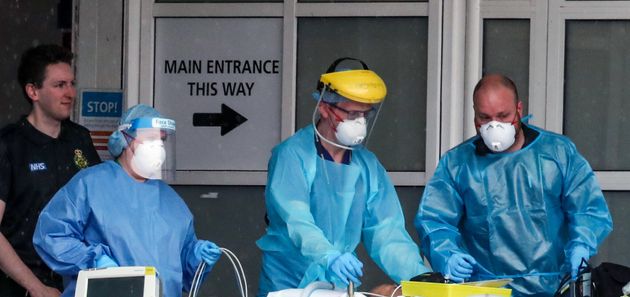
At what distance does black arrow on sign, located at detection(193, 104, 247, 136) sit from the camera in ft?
22.8

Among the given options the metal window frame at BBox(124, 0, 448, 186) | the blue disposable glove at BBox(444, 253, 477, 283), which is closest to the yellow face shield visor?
the blue disposable glove at BBox(444, 253, 477, 283)

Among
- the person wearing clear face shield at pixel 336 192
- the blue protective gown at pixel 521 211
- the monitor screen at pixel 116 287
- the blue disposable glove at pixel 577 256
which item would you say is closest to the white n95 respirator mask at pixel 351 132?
the person wearing clear face shield at pixel 336 192

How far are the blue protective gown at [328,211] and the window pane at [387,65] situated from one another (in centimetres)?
156

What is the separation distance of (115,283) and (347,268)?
0.75 m

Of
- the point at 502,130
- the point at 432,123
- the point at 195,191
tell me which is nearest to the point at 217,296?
the point at 195,191

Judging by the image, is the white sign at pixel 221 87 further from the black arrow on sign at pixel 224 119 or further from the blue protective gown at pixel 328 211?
the blue protective gown at pixel 328 211

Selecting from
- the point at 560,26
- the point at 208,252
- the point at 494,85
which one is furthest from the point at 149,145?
the point at 560,26

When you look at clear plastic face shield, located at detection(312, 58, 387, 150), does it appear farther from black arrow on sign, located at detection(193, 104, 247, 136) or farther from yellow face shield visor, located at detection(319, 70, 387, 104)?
black arrow on sign, located at detection(193, 104, 247, 136)

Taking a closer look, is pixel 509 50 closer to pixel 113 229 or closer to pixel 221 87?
pixel 221 87

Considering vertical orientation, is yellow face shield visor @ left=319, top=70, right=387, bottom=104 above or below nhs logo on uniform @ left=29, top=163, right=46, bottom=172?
above

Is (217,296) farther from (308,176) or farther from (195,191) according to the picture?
(308,176)

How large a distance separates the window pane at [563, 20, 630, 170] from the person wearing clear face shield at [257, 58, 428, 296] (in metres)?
1.82

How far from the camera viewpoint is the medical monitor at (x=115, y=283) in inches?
176

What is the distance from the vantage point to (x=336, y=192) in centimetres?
512
